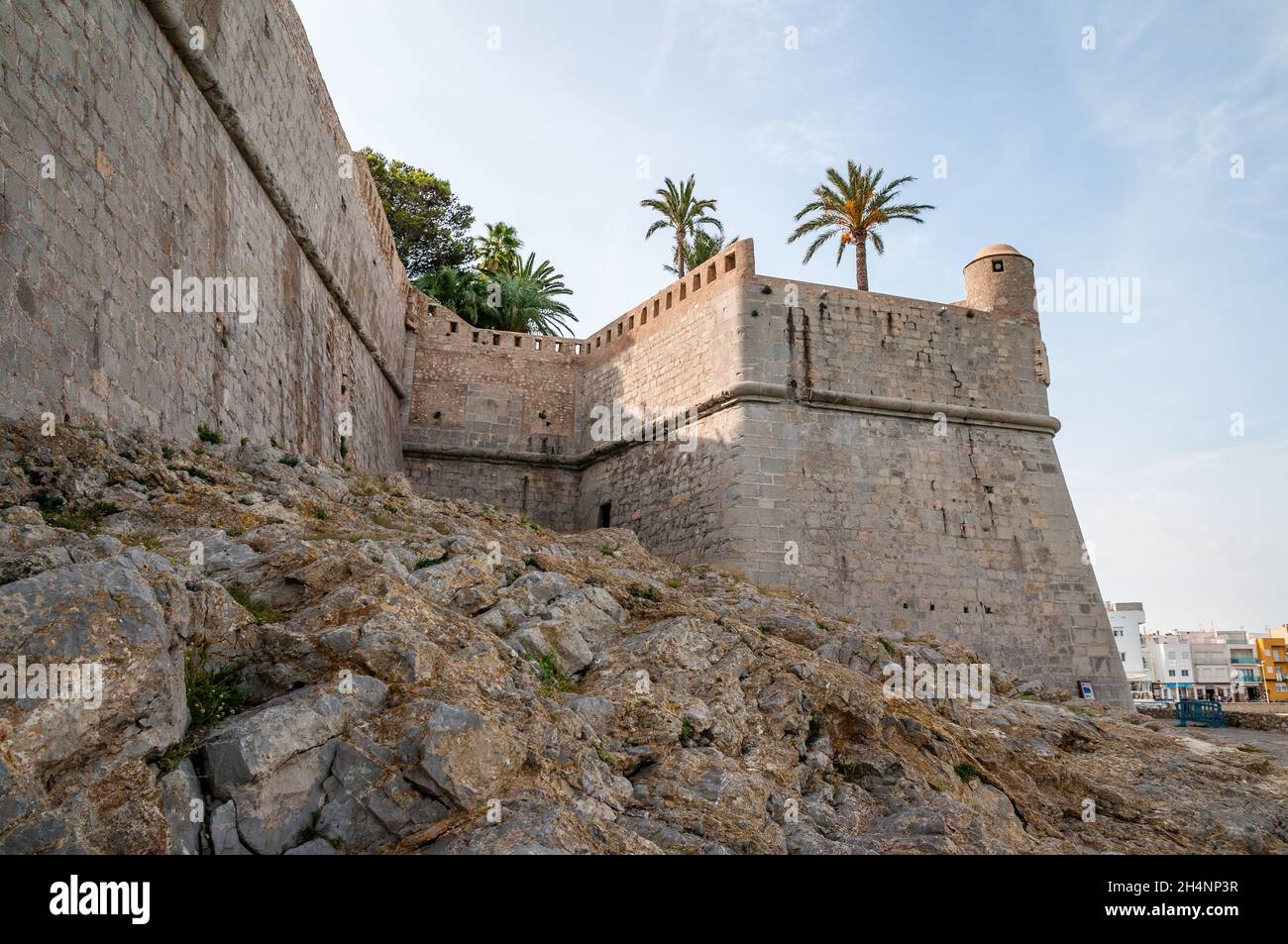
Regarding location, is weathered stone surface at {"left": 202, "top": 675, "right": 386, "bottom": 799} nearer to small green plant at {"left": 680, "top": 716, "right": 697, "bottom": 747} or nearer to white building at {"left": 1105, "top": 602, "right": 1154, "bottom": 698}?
small green plant at {"left": 680, "top": 716, "right": 697, "bottom": 747}

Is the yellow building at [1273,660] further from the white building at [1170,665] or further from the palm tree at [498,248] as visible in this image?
the palm tree at [498,248]

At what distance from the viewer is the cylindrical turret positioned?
15375mm

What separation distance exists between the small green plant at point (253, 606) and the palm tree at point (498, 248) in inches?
1004

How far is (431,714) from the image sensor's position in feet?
12.7

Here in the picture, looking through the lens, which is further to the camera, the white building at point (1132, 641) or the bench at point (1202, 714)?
the white building at point (1132, 641)

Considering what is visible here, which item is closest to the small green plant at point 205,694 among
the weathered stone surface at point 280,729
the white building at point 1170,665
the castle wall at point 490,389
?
the weathered stone surface at point 280,729

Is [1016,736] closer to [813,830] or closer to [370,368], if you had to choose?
[813,830]

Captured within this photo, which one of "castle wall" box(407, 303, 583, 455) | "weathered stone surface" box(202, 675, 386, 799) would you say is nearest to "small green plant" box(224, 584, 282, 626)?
"weathered stone surface" box(202, 675, 386, 799)

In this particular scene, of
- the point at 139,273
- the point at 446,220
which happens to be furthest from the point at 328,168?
the point at 446,220

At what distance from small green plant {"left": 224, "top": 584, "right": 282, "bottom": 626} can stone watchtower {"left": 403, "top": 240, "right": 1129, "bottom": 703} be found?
863cm

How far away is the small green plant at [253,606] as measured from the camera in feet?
14.4

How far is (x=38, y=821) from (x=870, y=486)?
12.4 metres

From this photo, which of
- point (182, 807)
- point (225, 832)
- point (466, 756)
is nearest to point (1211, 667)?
point (466, 756)

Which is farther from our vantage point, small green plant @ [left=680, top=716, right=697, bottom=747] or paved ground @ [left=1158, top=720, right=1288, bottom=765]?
paved ground @ [left=1158, top=720, right=1288, bottom=765]
